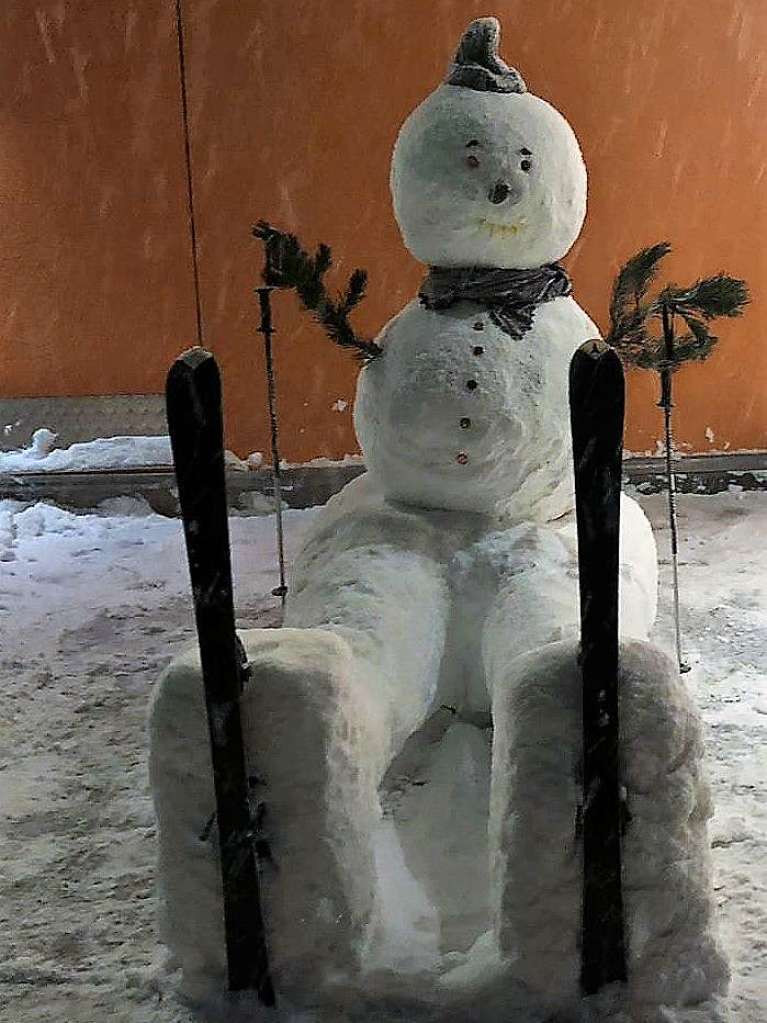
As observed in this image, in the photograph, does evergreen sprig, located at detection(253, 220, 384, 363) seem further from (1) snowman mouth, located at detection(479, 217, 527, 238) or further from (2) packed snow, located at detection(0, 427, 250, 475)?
(2) packed snow, located at detection(0, 427, 250, 475)

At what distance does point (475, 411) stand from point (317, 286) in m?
0.27

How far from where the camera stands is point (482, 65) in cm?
151

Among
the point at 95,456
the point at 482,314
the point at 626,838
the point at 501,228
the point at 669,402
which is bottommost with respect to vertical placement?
the point at 626,838

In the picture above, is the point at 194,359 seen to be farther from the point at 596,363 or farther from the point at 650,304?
the point at 650,304

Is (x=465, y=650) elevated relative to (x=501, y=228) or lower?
lower

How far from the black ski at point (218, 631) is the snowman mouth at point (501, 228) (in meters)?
0.59

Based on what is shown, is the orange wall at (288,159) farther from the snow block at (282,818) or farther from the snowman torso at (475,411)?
the snow block at (282,818)

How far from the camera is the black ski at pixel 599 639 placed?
0.93 meters

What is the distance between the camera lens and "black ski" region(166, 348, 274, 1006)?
3.06 feet

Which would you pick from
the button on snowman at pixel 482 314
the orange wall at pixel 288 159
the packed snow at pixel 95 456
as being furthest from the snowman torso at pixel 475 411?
the packed snow at pixel 95 456

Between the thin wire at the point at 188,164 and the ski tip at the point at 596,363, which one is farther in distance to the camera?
the thin wire at the point at 188,164

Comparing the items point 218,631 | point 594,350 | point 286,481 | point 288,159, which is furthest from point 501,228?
point 286,481

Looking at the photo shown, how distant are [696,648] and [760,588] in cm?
33

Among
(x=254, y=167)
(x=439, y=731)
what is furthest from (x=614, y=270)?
(x=439, y=731)
